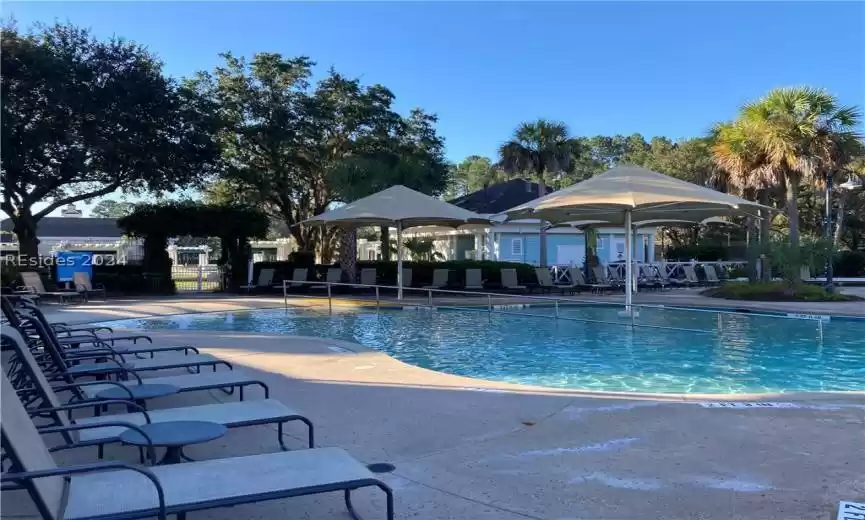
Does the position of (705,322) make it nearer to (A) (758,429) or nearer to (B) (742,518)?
(A) (758,429)

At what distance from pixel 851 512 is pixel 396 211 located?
1489cm

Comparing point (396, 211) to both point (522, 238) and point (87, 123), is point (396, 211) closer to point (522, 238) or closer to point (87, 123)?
point (87, 123)

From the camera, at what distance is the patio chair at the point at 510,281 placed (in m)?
21.4

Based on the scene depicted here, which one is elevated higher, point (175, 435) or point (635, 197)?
point (635, 197)

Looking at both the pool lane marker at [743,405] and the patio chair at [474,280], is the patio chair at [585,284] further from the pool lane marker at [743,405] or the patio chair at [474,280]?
the pool lane marker at [743,405]

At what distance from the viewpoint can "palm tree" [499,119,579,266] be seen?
2686cm

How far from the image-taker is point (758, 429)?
5227mm

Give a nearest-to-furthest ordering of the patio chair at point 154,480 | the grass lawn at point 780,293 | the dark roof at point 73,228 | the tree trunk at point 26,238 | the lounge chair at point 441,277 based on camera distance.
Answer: the patio chair at point 154,480, the grass lawn at point 780,293, the tree trunk at point 26,238, the lounge chair at point 441,277, the dark roof at point 73,228

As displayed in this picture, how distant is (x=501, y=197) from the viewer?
32156 millimetres

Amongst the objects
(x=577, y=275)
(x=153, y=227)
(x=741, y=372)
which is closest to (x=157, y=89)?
(x=153, y=227)

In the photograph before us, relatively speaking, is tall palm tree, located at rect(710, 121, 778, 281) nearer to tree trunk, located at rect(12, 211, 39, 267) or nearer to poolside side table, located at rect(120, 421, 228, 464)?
poolside side table, located at rect(120, 421, 228, 464)

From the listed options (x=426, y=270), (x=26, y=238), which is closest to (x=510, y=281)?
(x=426, y=270)

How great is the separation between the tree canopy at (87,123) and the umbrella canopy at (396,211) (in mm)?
6122

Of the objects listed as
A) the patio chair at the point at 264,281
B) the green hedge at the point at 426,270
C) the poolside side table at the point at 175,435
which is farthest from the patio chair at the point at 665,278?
the poolside side table at the point at 175,435
